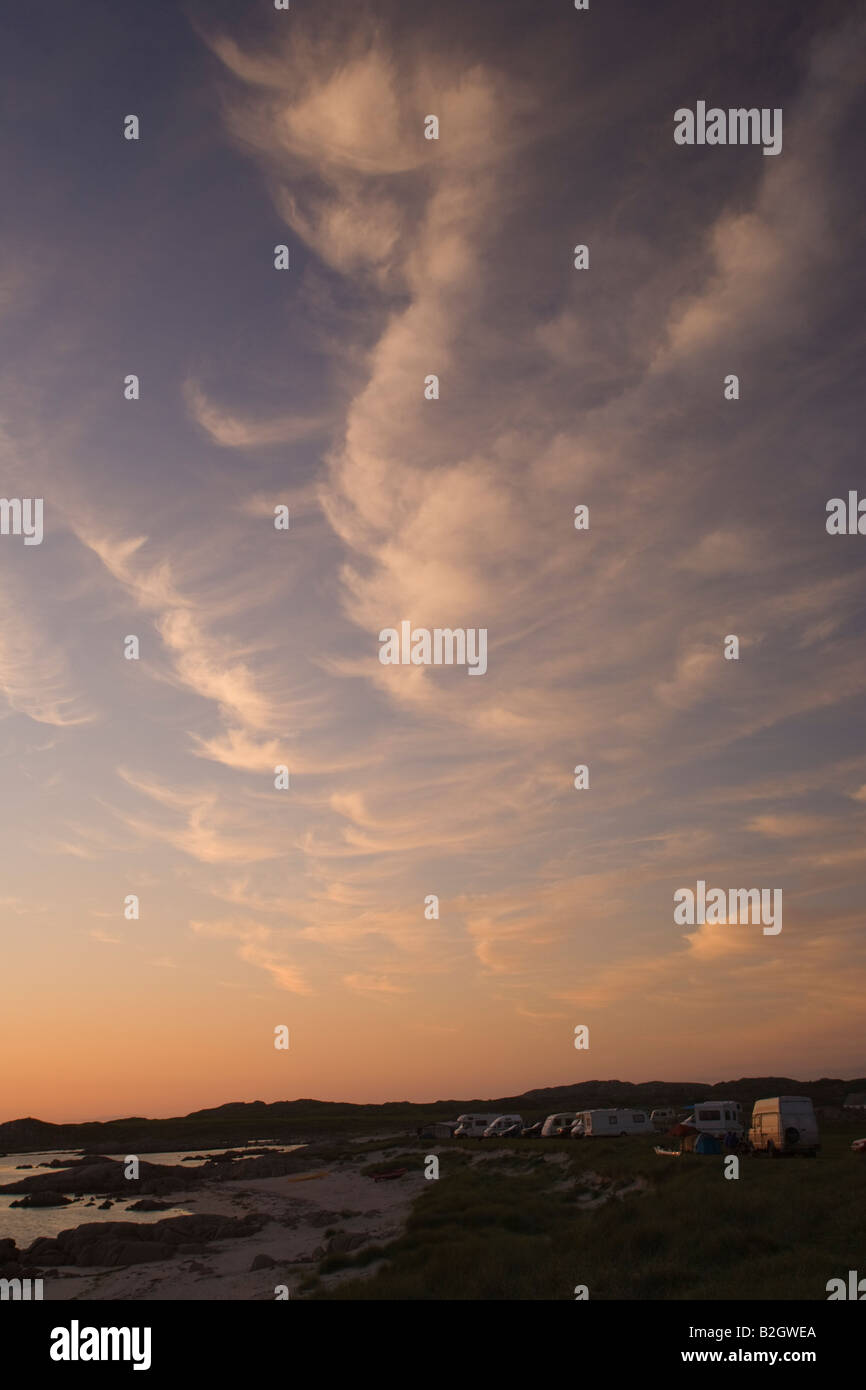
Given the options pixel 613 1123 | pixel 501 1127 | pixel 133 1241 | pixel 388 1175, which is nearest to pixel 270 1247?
pixel 133 1241

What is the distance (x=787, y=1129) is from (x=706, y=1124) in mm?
13295

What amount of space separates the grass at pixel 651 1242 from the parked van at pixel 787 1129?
202 inches

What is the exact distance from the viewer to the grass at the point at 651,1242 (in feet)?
62.6

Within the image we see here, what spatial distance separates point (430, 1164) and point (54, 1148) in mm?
129637

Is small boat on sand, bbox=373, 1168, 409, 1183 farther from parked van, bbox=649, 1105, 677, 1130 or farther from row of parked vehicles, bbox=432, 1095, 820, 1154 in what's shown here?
parked van, bbox=649, 1105, 677, 1130

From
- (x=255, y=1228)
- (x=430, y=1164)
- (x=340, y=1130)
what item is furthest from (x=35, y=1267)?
(x=340, y=1130)

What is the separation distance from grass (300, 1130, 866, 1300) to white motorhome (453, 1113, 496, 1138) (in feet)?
170

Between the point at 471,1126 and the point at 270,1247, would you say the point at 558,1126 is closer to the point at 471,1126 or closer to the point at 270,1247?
the point at 471,1126

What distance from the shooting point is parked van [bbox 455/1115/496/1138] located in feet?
275

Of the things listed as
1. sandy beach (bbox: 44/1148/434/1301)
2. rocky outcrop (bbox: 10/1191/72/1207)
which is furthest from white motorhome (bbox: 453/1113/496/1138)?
rocky outcrop (bbox: 10/1191/72/1207)

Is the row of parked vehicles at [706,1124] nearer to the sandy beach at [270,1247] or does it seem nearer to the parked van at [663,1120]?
the parked van at [663,1120]

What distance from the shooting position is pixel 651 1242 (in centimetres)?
2266

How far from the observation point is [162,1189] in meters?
69.6
